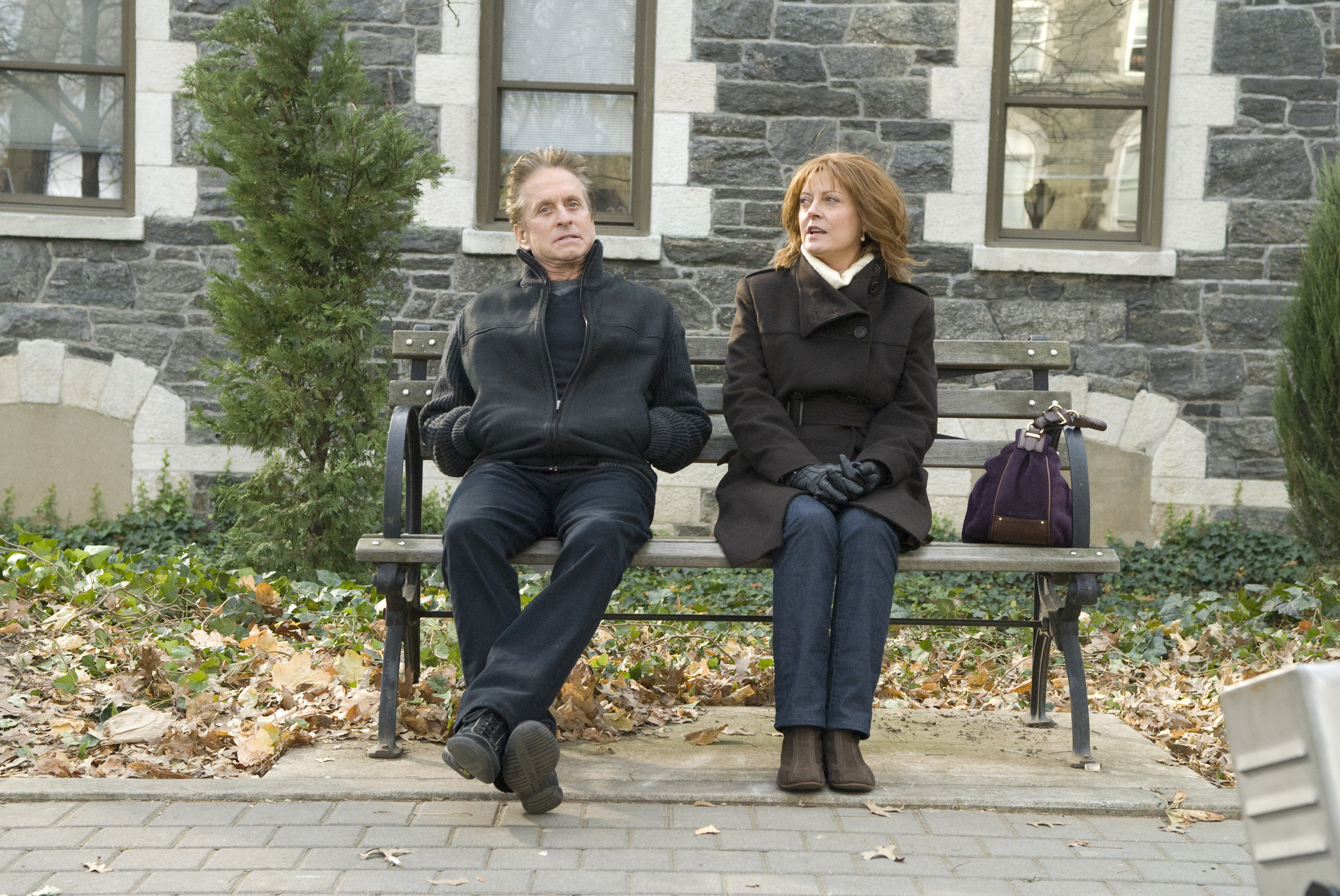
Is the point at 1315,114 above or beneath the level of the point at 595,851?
above

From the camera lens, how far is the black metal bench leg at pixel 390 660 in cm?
327

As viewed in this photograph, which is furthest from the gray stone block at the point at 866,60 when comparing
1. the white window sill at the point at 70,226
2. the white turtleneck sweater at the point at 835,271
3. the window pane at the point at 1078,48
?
the white window sill at the point at 70,226

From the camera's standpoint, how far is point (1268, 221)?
7254mm

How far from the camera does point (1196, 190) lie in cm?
728

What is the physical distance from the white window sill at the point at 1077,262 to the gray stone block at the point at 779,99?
118cm

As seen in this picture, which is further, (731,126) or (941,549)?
(731,126)

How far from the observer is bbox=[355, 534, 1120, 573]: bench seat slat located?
324 centimetres

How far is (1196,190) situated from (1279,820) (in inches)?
256

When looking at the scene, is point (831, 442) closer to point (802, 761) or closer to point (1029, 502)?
point (1029, 502)

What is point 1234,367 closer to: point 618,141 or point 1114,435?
point 1114,435

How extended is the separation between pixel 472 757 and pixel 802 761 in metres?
0.81

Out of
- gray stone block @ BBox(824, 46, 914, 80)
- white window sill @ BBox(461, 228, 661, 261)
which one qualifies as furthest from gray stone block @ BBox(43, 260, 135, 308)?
gray stone block @ BBox(824, 46, 914, 80)

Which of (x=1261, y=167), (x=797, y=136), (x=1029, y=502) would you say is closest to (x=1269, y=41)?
(x=1261, y=167)

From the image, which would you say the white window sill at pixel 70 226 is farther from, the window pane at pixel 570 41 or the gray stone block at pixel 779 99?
the gray stone block at pixel 779 99
